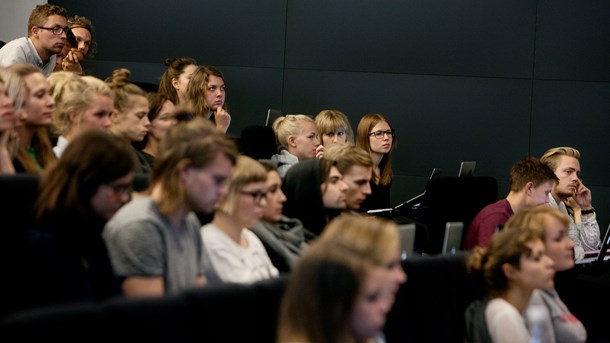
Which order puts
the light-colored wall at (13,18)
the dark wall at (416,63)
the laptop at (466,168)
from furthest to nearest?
1. the dark wall at (416,63)
2. the light-colored wall at (13,18)
3. the laptop at (466,168)

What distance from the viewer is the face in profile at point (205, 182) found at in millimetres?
2795

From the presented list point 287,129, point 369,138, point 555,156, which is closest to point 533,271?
point 287,129

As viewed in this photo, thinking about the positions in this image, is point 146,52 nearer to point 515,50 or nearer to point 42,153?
point 515,50

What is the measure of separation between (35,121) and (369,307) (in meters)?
1.87

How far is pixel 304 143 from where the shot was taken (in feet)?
18.5

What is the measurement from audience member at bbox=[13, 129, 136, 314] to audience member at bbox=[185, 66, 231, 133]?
3.07 m

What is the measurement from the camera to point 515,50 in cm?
754

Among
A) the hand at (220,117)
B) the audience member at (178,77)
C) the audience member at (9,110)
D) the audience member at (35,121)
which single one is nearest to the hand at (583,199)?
the hand at (220,117)

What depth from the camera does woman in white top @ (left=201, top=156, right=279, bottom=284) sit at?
10.4ft

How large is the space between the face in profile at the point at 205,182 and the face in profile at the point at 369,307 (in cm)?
82

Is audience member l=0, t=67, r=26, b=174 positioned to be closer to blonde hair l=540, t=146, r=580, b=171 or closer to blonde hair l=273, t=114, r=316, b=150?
blonde hair l=273, t=114, r=316, b=150

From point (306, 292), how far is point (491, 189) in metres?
3.86

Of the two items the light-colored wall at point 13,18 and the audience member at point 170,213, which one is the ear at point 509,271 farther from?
the light-colored wall at point 13,18

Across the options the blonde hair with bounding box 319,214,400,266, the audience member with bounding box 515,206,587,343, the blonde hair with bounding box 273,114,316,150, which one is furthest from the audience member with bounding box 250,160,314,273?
the blonde hair with bounding box 273,114,316,150
